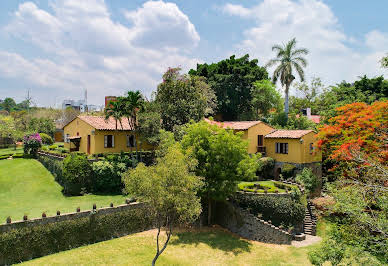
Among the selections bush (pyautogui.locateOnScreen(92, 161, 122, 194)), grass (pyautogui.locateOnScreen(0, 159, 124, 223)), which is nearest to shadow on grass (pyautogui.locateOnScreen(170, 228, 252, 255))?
grass (pyautogui.locateOnScreen(0, 159, 124, 223))

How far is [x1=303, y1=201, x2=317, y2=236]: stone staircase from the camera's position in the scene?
24.9 metres

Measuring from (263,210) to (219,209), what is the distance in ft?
14.5

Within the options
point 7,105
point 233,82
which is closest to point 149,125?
point 233,82

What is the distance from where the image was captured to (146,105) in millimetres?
29078

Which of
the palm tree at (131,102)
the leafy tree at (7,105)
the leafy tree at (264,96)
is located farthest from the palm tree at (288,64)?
the leafy tree at (7,105)

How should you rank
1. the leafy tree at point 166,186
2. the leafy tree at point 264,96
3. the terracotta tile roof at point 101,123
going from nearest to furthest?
the leafy tree at point 166,186 < the terracotta tile roof at point 101,123 < the leafy tree at point 264,96

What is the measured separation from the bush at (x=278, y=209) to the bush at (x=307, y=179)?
5202 mm

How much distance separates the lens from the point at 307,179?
29312 millimetres

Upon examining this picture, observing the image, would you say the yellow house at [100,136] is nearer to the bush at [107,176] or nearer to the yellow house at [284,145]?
the bush at [107,176]

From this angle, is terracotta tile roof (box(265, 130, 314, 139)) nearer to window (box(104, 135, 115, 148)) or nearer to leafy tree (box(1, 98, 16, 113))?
window (box(104, 135, 115, 148))

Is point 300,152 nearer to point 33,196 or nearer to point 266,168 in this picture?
point 266,168

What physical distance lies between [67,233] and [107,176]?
24.2ft

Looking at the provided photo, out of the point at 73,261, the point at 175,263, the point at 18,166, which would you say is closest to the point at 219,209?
the point at 175,263

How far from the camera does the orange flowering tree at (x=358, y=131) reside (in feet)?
72.8
